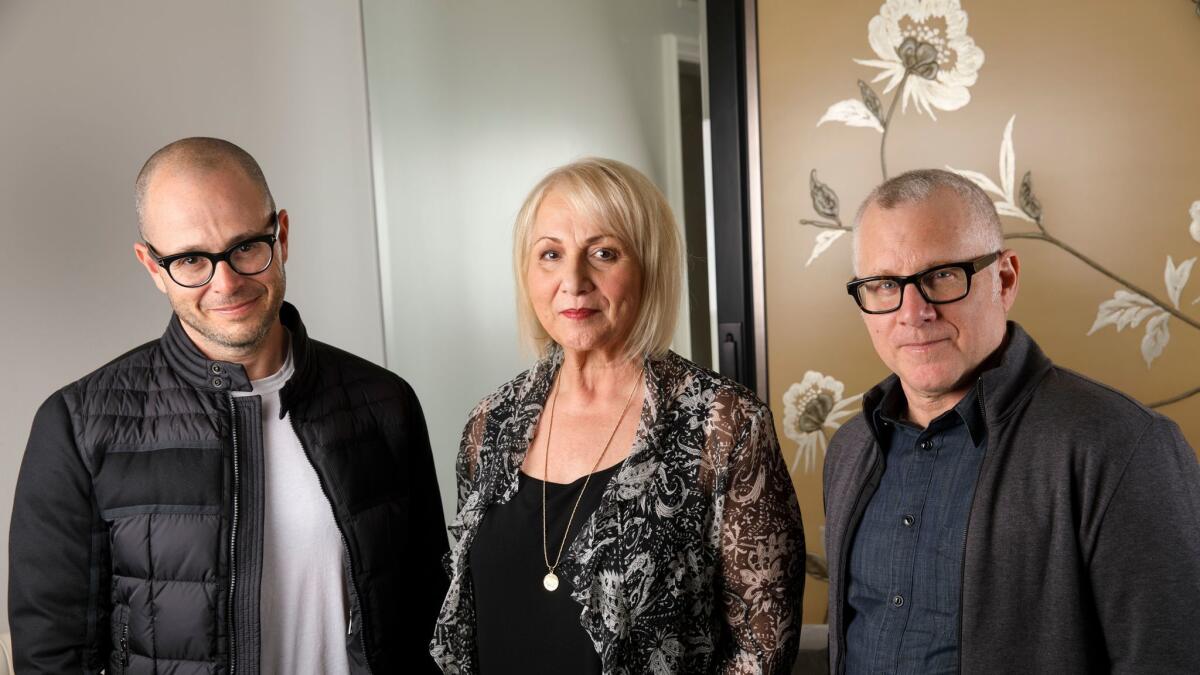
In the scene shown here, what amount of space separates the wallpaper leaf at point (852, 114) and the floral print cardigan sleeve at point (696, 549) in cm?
141

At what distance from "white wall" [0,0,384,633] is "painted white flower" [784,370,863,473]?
1.69 meters

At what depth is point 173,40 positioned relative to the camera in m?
3.17

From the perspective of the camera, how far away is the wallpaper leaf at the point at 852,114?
2955 mm

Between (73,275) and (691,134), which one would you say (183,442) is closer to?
(73,275)

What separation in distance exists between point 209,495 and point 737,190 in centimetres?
184

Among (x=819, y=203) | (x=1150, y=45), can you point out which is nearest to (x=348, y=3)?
(x=819, y=203)

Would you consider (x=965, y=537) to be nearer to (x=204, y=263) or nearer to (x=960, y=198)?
(x=960, y=198)

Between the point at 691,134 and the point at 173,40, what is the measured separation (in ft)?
5.25

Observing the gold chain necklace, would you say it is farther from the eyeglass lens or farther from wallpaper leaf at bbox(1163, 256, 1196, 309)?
wallpaper leaf at bbox(1163, 256, 1196, 309)

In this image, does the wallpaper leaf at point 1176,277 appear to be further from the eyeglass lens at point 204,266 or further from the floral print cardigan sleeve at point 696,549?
the eyeglass lens at point 204,266

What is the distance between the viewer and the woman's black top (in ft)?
5.83

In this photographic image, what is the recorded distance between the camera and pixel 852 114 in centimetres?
298

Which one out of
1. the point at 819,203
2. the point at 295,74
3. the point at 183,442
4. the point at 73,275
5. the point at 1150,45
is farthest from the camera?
the point at 295,74

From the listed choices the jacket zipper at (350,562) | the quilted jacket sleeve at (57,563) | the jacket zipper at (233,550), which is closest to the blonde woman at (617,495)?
the jacket zipper at (350,562)
